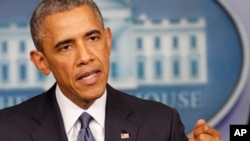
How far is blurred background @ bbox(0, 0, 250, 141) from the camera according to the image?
2.43 m

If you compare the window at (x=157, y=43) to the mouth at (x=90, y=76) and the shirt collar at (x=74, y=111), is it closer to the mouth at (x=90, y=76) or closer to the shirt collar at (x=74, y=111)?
the shirt collar at (x=74, y=111)

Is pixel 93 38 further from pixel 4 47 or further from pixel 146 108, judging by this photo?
pixel 4 47

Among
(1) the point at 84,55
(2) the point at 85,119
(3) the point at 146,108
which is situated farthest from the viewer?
(3) the point at 146,108

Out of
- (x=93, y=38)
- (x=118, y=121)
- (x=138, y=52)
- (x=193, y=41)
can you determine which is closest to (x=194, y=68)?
(x=193, y=41)

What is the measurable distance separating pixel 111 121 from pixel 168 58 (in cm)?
77

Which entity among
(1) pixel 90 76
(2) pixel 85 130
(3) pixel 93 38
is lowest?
(2) pixel 85 130

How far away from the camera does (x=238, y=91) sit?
241 centimetres

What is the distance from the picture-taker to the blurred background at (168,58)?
2432 mm

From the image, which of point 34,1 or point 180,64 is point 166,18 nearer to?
point 180,64

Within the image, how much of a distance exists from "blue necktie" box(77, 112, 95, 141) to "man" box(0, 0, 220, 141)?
1 centimetres

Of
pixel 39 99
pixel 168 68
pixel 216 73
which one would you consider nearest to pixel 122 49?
pixel 168 68

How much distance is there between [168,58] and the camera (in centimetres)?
244

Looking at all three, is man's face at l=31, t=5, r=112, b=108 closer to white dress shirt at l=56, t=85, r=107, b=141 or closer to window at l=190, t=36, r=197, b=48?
white dress shirt at l=56, t=85, r=107, b=141

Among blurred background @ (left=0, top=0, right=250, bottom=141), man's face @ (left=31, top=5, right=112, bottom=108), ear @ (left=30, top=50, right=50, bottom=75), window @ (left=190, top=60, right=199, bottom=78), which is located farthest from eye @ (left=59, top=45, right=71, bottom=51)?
window @ (left=190, top=60, right=199, bottom=78)
